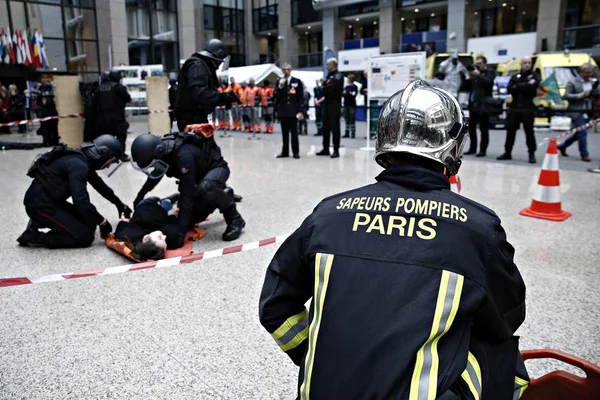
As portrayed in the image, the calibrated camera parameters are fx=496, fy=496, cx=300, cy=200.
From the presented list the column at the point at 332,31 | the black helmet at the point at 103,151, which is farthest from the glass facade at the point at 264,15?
the black helmet at the point at 103,151

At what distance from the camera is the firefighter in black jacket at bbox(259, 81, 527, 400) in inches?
43.3

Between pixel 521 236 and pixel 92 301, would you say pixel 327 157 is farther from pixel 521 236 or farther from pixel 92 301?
pixel 92 301

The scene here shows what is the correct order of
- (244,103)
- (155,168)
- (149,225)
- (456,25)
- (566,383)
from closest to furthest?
(566,383)
(155,168)
(149,225)
(244,103)
(456,25)

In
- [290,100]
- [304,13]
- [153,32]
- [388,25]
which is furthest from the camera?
[304,13]

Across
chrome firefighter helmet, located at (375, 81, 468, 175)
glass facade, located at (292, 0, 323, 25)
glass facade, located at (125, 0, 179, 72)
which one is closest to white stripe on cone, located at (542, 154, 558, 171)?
chrome firefighter helmet, located at (375, 81, 468, 175)

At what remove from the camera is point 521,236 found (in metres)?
4.37

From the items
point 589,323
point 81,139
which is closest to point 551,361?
point 589,323

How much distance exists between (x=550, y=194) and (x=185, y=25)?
1008 inches

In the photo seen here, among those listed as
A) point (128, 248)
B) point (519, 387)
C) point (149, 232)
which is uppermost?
point (519, 387)

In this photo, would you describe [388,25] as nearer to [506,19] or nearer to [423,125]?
[506,19]

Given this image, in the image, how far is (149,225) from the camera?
4094mm

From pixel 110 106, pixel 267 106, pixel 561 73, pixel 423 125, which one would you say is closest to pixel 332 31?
pixel 267 106

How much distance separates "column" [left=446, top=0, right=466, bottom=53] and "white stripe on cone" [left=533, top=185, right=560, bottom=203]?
19.9 meters

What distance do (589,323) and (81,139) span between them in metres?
10.7
